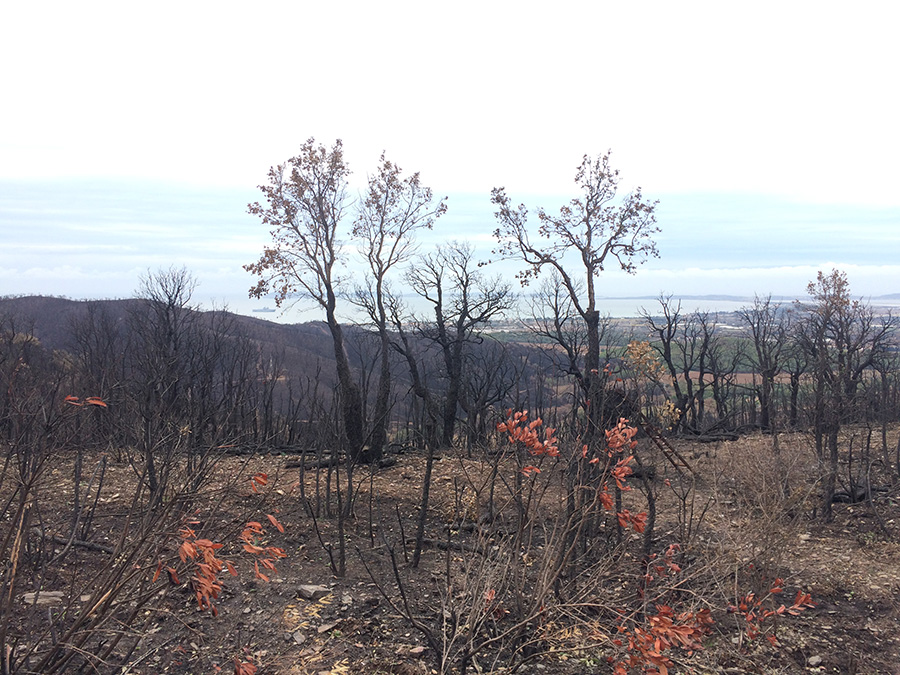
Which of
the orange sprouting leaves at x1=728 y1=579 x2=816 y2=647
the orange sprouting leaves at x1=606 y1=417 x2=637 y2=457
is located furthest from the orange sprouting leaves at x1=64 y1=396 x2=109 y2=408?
the orange sprouting leaves at x1=728 y1=579 x2=816 y2=647

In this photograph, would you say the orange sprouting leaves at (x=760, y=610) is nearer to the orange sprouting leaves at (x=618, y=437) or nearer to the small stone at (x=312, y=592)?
the orange sprouting leaves at (x=618, y=437)

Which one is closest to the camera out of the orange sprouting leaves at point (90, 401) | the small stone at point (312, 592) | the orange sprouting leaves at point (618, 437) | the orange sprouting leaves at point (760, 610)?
the orange sprouting leaves at point (90, 401)

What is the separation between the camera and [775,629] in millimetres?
5164

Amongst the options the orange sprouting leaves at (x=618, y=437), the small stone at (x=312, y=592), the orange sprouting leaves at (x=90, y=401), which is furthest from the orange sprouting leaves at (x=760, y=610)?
the orange sprouting leaves at (x=90, y=401)

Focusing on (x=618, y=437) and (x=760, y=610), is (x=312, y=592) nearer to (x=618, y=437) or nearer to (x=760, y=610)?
(x=618, y=437)

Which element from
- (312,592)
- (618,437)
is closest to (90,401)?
(618,437)

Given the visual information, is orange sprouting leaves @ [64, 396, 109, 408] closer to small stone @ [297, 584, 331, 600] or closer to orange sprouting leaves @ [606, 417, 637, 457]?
orange sprouting leaves @ [606, 417, 637, 457]

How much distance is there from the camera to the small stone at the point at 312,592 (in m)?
5.74

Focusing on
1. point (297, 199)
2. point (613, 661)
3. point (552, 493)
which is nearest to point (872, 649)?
point (613, 661)

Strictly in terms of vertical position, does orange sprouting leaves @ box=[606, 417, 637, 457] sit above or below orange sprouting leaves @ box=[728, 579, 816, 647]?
above

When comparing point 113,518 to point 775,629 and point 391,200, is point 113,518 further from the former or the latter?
point 391,200

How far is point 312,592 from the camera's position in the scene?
5762mm

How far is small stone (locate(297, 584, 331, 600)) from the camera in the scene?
5742 mm

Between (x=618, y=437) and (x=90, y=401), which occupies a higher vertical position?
(x=90, y=401)
